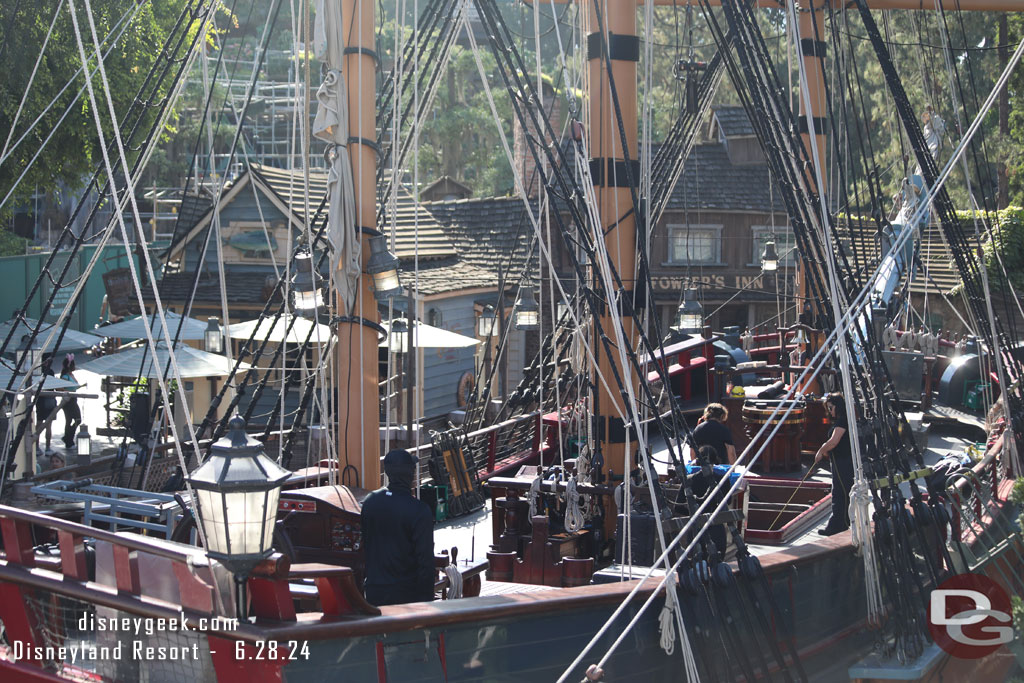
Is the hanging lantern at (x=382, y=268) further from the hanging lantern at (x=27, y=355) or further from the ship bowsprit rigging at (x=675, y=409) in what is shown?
the hanging lantern at (x=27, y=355)

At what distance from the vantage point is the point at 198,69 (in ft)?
116

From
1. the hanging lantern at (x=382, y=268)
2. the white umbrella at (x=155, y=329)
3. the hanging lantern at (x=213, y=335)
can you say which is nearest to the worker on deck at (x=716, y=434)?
the hanging lantern at (x=382, y=268)

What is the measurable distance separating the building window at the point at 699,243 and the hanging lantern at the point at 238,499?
24.3 m

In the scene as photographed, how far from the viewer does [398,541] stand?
5.94 m

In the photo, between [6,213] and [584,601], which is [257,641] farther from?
[6,213]

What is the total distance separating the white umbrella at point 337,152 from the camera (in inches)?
296

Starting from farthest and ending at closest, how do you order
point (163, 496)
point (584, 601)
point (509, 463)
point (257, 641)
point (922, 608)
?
point (509, 463) → point (922, 608) → point (163, 496) → point (584, 601) → point (257, 641)

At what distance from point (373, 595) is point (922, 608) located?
14.3 ft

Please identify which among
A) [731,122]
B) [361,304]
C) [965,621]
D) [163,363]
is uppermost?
[731,122]

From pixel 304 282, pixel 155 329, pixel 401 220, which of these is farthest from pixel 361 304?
pixel 401 220

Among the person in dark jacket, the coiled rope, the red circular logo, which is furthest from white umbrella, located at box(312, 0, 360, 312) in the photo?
the red circular logo

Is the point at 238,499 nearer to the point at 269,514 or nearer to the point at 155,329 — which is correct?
the point at 269,514

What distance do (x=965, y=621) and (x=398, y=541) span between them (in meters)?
4.80

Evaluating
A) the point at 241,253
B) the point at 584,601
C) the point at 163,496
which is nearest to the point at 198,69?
the point at 241,253
